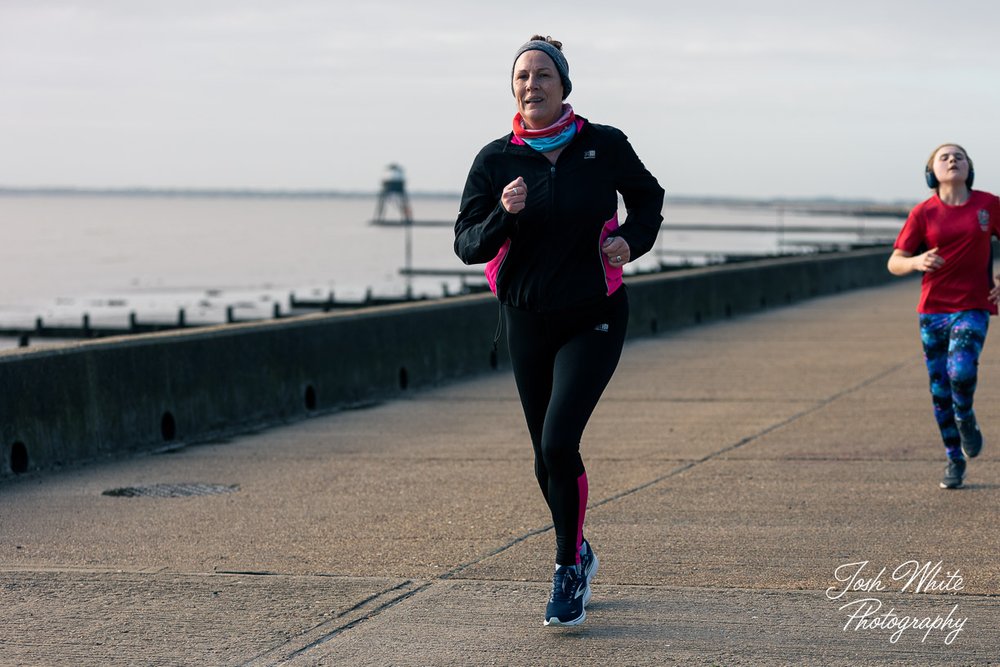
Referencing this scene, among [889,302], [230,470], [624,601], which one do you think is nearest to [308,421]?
[230,470]

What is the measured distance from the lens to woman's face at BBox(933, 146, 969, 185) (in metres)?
8.49

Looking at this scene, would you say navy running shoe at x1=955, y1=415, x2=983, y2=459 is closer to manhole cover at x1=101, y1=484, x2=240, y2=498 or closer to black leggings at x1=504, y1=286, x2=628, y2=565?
black leggings at x1=504, y1=286, x2=628, y2=565

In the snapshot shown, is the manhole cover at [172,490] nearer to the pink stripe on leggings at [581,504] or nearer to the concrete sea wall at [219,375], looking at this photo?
the concrete sea wall at [219,375]

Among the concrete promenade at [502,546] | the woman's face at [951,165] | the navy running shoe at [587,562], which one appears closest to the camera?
the concrete promenade at [502,546]

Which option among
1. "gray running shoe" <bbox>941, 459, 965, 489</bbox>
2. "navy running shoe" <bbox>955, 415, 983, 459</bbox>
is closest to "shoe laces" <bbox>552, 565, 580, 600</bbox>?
"gray running shoe" <bbox>941, 459, 965, 489</bbox>

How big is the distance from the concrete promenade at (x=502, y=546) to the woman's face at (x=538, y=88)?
5.91 feet

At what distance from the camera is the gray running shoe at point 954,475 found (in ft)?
28.2

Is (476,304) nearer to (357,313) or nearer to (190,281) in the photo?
(357,313)

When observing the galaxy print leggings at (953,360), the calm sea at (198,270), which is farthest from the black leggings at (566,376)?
the calm sea at (198,270)

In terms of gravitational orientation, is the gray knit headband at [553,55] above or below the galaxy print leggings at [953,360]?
above

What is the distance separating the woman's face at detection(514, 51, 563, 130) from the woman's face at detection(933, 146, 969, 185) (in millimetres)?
3363

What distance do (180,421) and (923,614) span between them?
21.1 feet

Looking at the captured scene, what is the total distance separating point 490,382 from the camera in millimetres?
14953

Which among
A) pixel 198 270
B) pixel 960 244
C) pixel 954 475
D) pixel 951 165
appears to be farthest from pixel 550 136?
pixel 198 270
